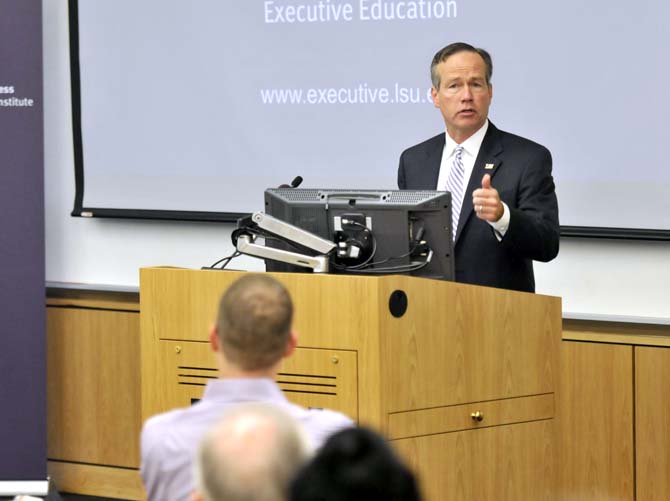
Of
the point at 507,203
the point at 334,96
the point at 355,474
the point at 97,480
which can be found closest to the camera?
the point at 355,474

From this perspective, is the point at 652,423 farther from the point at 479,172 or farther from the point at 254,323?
the point at 254,323

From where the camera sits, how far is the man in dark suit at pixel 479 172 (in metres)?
3.76

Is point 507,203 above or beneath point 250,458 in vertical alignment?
above

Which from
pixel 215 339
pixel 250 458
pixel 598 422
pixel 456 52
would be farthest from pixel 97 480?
pixel 250 458

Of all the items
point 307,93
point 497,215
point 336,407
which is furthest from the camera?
point 307,93

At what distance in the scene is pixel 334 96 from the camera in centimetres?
529

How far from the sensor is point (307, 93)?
534cm

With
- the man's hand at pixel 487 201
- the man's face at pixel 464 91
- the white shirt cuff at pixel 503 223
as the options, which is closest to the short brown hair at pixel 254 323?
the man's hand at pixel 487 201

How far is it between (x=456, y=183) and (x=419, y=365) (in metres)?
0.93

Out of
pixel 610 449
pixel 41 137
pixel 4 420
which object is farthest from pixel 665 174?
pixel 4 420

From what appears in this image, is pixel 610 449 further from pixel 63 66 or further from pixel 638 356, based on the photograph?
pixel 63 66

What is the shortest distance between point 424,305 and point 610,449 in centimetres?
196

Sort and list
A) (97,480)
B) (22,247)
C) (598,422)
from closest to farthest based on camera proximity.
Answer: (598,422) → (22,247) → (97,480)

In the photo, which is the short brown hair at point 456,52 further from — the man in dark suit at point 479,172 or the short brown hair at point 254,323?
the short brown hair at point 254,323
